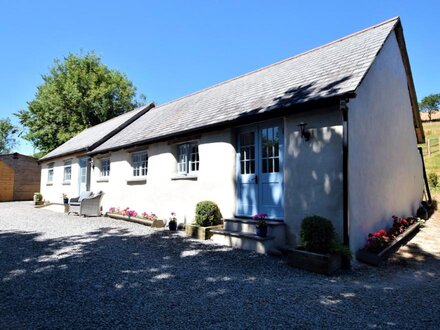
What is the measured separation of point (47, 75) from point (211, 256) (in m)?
36.4

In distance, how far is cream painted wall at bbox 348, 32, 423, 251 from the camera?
6.32 m

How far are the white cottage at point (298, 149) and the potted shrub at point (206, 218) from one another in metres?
0.29

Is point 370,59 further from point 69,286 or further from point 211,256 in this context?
point 69,286

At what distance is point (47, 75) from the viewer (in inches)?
1342

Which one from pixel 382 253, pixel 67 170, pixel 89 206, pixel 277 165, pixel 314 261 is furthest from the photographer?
pixel 67 170

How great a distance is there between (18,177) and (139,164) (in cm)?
1841

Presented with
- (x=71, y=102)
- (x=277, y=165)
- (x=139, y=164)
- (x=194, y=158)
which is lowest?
(x=277, y=165)

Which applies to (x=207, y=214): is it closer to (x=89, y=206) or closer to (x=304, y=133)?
(x=304, y=133)

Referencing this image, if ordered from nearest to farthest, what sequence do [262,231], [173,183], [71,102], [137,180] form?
[262,231], [173,183], [137,180], [71,102]

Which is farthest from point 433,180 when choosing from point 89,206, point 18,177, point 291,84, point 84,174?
point 18,177

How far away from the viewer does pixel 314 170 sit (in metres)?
6.37

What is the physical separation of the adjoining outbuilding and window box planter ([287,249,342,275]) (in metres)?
26.0

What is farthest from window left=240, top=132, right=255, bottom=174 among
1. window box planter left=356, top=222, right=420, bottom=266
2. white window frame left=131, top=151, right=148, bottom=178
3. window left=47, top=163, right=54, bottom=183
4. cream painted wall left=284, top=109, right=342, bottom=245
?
window left=47, top=163, right=54, bottom=183

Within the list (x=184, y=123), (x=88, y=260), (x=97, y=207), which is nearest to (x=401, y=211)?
(x=184, y=123)
